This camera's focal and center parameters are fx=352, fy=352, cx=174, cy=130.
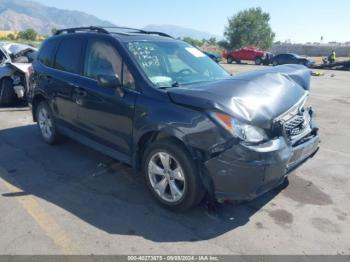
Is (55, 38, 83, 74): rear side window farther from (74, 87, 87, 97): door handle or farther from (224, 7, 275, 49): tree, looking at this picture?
(224, 7, 275, 49): tree

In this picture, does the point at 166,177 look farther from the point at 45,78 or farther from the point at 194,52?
the point at 45,78

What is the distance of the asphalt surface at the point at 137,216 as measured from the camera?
3.25 meters

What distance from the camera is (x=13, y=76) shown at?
29.9 ft

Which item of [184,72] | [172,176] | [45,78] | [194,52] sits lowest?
Answer: [172,176]

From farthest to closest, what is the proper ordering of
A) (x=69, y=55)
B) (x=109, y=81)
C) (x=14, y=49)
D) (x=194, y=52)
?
(x=14, y=49) < (x=69, y=55) < (x=194, y=52) < (x=109, y=81)

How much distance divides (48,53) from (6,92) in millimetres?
4026

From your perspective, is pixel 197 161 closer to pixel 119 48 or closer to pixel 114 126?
pixel 114 126

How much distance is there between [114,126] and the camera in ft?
14.1

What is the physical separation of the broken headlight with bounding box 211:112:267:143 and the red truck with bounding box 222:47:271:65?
111 ft

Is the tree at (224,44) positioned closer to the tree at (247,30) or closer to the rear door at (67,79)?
the tree at (247,30)

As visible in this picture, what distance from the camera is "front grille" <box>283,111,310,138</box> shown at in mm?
3690

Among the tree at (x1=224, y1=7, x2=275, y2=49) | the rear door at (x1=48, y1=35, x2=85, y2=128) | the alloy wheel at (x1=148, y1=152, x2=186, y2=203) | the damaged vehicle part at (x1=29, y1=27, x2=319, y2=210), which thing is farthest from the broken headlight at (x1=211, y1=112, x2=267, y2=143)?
the tree at (x1=224, y1=7, x2=275, y2=49)

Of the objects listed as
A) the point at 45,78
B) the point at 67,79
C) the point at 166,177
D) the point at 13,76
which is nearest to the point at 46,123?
the point at 45,78

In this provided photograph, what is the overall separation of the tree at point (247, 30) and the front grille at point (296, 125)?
6583cm
